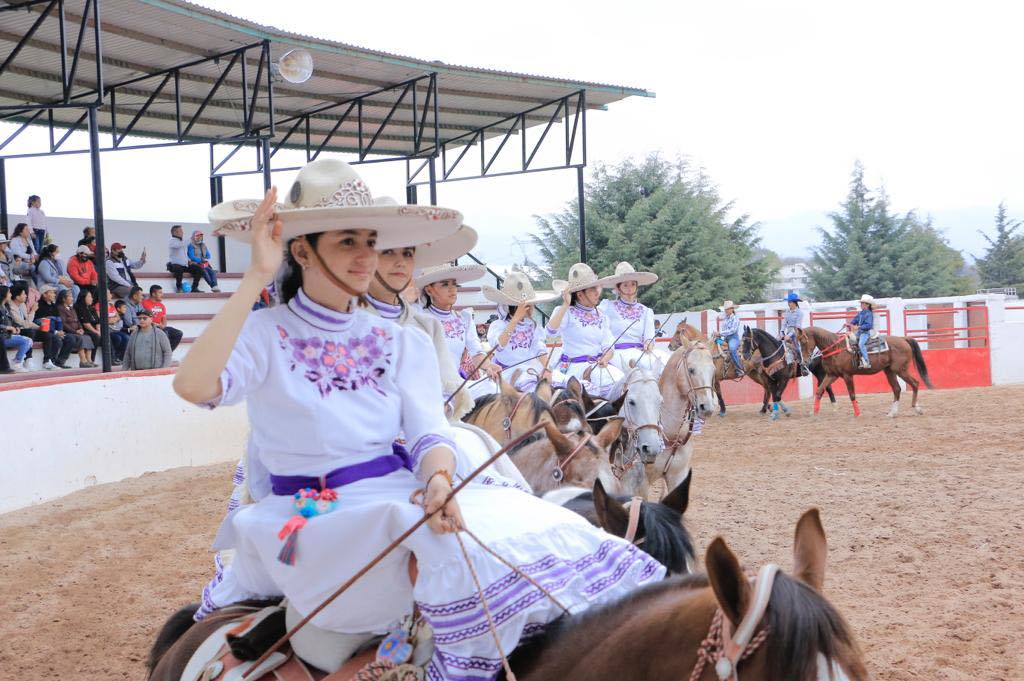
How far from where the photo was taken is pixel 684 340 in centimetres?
988

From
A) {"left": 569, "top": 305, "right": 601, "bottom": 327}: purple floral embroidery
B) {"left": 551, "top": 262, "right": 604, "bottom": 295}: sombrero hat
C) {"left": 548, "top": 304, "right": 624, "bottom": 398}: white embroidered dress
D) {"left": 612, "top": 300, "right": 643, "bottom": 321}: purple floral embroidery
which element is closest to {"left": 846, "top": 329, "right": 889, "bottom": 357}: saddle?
{"left": 612, "top": 300, "right": 643, "bottom": 321}: purple floral embroidery

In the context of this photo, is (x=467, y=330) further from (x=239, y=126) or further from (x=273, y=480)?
(x=239, y=126)

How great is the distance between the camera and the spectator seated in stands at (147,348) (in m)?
13.3

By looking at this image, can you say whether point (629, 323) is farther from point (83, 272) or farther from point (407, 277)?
point (83, 272)

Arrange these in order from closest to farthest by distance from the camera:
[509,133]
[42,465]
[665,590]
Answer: [665,590] < [42,465] < [509,133]

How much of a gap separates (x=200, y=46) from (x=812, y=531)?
48.6 feet

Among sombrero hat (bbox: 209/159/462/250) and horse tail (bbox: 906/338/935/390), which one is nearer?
sombrero hat (bbox: 209/159/462/250)

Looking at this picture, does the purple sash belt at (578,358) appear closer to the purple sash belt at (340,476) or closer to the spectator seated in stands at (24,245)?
the purple sash belt at (340,476)

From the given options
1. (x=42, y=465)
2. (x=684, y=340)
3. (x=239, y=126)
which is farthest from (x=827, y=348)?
(x=42, y=465)

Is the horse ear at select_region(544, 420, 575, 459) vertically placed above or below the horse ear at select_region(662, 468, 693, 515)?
below

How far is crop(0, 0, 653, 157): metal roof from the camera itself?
43.8ft

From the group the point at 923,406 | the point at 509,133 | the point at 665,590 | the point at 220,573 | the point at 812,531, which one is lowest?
the point at 923,406

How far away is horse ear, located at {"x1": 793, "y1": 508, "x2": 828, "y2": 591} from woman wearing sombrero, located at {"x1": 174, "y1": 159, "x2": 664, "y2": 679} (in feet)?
1.52

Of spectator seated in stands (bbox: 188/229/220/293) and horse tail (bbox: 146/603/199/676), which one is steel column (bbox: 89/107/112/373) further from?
horse tail (bbox: 146/603/199/676)
